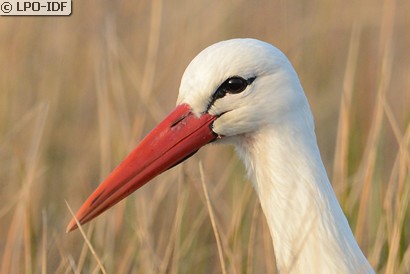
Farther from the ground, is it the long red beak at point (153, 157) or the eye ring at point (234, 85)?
the eye ring at point (234, 85)

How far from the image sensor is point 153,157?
3.68m

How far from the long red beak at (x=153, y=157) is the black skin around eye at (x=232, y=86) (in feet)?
0.33

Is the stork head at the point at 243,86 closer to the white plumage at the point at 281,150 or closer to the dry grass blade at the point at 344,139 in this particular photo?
the white plumage at the point at 281,150

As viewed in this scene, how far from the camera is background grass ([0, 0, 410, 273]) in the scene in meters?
4.99

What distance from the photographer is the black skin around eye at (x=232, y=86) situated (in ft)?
11.8

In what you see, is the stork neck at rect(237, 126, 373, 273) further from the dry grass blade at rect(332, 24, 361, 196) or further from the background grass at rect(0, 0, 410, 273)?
the dry grass blade at rect(332, 24, 361, 196)

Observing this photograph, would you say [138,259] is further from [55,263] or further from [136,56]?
[136,56]

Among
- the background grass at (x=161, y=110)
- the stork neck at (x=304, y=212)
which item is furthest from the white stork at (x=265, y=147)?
the background grass at (x=161, y=110)

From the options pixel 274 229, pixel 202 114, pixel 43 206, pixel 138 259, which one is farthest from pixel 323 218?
pixel 43 206

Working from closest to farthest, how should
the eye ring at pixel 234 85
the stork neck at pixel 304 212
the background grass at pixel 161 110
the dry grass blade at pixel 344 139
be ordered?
the stork neck at pixel 304 212
the eye ring at pixel 234 85
the dry grass blade at pixel 344 139
the background grass at pixel 161 110

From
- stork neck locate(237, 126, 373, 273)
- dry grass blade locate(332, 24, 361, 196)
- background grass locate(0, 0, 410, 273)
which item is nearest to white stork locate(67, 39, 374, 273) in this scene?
stork neck locate(237, 126, 373, 273)

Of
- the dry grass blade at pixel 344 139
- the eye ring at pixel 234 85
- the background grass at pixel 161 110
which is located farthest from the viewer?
the background grass at pixel 161 110

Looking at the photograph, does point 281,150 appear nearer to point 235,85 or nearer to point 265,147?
point 265,147

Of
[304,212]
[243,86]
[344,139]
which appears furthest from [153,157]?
[344,139]
